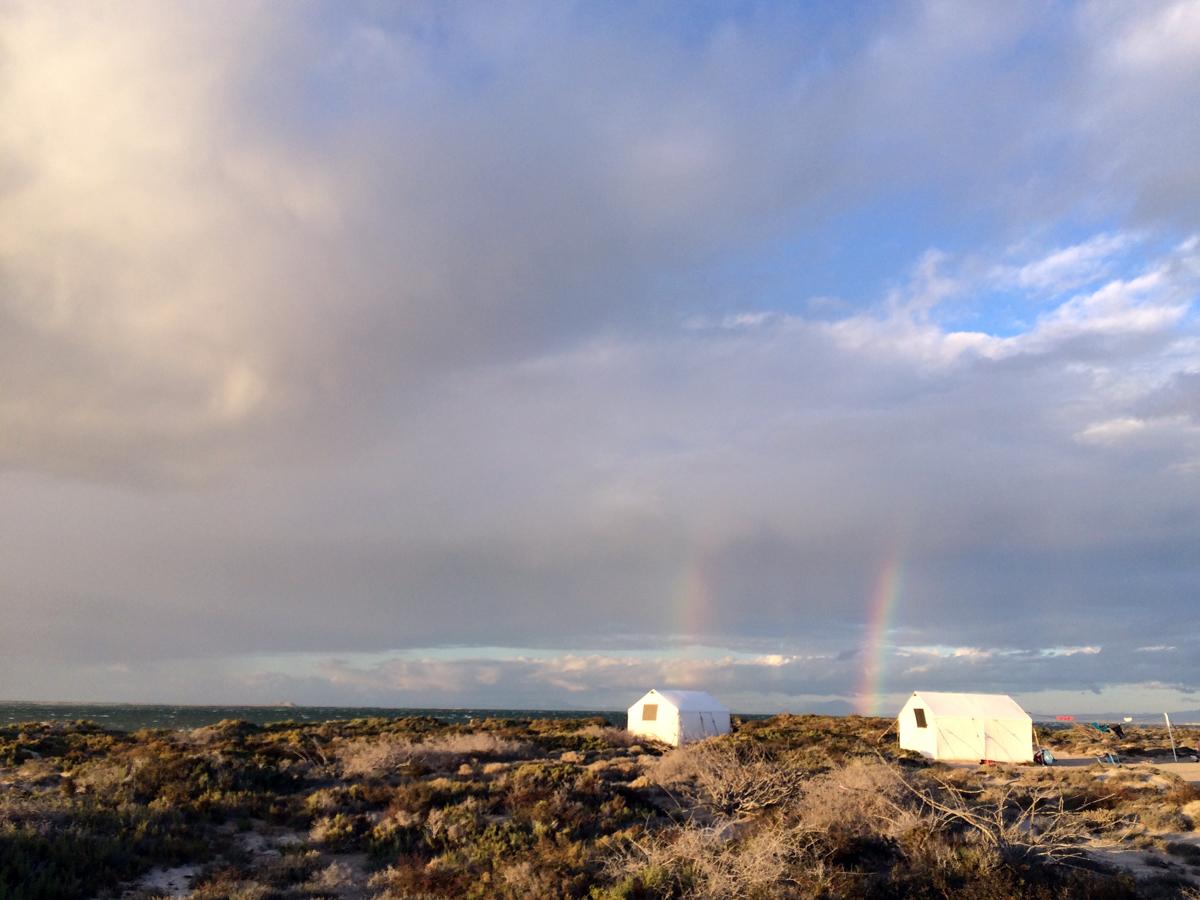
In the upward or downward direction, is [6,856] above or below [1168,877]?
above

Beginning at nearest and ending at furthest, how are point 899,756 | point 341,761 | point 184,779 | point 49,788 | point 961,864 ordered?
point 961,864 < point 184,779 < point 49,788 < point 341,761 < point 899,756

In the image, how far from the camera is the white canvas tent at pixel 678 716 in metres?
47.6

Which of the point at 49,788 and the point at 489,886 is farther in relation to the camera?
the point at 49,788

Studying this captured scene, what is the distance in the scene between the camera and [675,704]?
160ft

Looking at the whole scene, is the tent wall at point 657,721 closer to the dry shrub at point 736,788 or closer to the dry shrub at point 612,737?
the dry shrub at point 612,737

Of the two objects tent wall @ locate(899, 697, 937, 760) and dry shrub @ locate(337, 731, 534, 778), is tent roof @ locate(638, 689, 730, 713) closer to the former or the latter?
tent wall @ locate(899, 697, 937, 760)

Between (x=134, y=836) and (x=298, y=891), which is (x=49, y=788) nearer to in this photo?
(x=134, y=836)

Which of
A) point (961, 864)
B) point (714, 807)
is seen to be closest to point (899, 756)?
point (714, 807)

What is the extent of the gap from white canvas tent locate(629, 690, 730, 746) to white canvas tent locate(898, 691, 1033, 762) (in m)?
11.3

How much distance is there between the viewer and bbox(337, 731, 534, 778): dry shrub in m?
24.1

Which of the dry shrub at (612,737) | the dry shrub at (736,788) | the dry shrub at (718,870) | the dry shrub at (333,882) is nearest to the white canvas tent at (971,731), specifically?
the dry shrub at (612,737)

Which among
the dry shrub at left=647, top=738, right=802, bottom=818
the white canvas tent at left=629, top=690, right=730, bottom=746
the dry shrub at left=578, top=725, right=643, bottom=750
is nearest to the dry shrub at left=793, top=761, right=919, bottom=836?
the dry shrub at left=647, top=738, right=802, bottom=818

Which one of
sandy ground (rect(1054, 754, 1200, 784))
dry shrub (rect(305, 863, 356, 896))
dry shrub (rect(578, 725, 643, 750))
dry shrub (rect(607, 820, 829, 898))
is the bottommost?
sandy ground (rect(1054, 754, 1200, 784))

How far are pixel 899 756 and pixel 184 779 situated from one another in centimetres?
3177
